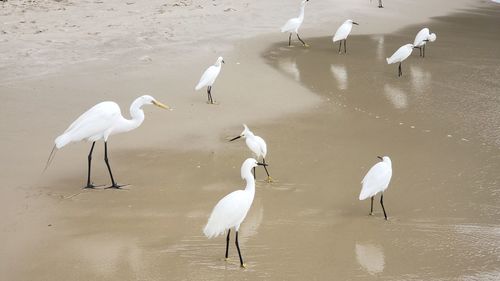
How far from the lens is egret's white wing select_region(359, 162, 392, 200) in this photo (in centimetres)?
589

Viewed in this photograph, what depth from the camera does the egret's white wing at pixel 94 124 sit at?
6629mm

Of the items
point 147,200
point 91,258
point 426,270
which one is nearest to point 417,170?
point 426,270

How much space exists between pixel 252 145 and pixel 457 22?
36.1ft

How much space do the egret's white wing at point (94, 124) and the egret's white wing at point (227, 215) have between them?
7.41ft

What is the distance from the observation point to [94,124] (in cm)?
668

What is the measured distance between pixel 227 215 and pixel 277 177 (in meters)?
2.04

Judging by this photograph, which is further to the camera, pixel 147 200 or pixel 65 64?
pixel 65 64

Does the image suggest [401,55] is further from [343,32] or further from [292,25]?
[292,25]

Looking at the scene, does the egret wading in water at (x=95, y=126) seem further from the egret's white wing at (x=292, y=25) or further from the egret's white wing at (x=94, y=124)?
the egret's white wing at (x=292, y=25)

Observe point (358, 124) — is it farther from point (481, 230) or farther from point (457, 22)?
point (457, 22)

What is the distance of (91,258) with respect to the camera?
507 cm

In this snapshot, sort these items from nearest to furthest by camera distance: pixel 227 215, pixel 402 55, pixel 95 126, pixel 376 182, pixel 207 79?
pixel 227 215 → pixel 376 182 → pixel 95 126 → pixel 207 79 → pixel 402 55

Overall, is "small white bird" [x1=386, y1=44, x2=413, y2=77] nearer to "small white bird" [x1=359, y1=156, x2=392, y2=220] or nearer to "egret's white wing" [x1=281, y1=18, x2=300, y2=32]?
"egret's white wing" [x1=281, y1=18, x2=300, y2=32]

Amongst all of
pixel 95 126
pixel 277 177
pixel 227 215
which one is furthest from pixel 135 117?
pixel 227 215
